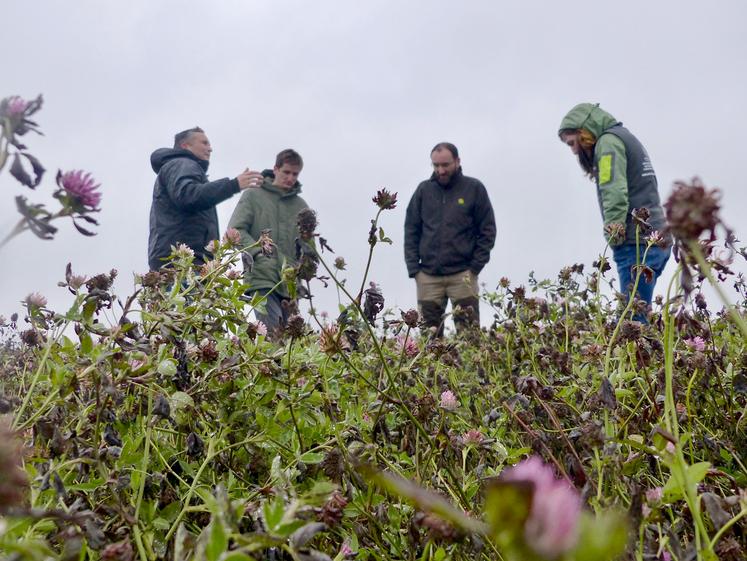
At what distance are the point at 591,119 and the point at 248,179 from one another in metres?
2.21

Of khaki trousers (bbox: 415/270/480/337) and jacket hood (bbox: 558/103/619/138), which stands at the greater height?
jacket hood (bbox: 558/103/619/138)

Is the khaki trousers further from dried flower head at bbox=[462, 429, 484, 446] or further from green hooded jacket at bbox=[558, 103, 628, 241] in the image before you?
dried flower head at bbox=[462, 429, 484, 446]

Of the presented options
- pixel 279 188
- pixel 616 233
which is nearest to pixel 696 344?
pixel 616 233

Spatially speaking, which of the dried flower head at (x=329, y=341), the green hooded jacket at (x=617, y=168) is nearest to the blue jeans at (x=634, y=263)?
the green hooded jacket at (x=617, y=168)

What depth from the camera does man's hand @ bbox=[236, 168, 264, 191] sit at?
187 inches

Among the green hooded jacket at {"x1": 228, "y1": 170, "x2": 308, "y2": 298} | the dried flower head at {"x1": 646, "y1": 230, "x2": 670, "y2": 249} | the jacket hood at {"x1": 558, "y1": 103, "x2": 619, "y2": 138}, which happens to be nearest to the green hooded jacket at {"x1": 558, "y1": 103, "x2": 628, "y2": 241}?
the jacket hood at {"x1": 558, "y1": 103, "x2": 619, "y2": 138}

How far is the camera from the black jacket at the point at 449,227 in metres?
6.38

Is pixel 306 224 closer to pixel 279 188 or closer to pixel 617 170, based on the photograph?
pixel 617 170

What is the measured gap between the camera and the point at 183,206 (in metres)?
4.72

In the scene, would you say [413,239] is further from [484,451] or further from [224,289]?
[484,451]

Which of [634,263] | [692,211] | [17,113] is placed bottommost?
[692,211]

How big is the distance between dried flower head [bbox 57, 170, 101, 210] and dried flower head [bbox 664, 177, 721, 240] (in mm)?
607

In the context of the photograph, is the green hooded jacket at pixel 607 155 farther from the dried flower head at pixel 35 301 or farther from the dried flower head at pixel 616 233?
the dried flower head at pixel 35 301

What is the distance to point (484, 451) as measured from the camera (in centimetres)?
154
